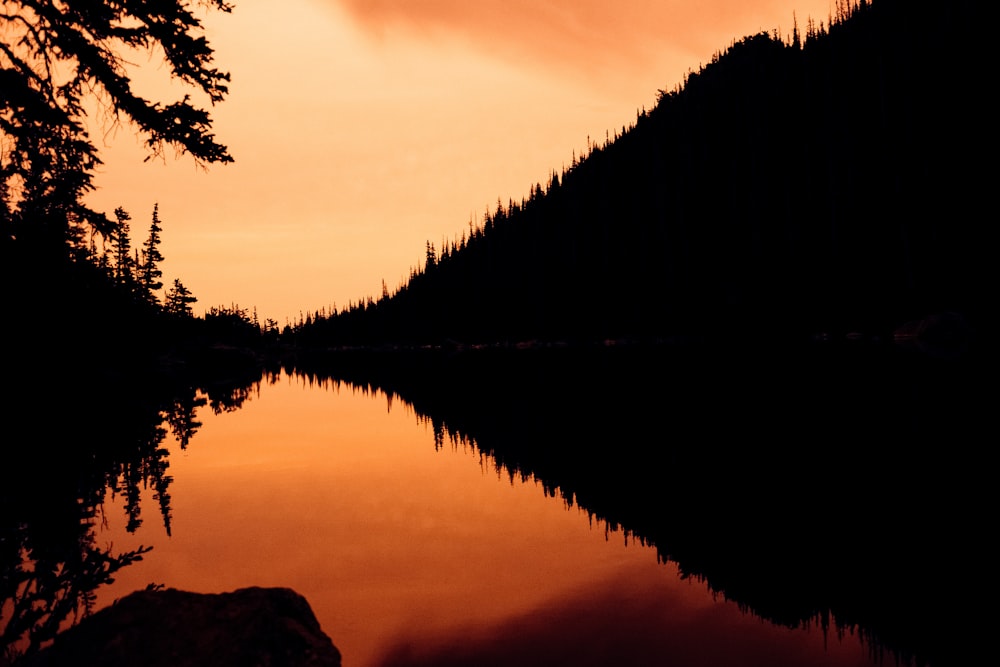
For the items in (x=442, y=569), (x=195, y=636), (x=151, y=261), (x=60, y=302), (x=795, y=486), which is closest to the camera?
(x=195, y=636)

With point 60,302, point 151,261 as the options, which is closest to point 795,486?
point 60,302

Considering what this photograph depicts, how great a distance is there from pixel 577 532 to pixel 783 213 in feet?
370

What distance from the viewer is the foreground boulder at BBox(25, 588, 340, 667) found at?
4004mm

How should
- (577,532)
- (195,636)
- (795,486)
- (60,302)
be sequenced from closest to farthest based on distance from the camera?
(195,636) → (577,532) → (795,486) → (60,302)

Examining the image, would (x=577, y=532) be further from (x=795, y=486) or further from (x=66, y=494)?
(x=66, y=494)

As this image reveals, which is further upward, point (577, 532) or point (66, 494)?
point (66, 494)

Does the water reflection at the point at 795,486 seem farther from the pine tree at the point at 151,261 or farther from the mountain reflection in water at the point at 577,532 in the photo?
the pine tree at the point at 151,261

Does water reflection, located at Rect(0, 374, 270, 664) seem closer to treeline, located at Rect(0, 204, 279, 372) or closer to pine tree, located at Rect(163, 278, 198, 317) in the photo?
treeline, located at Rect(0, 204, 279, 372)

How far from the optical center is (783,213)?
10781 cm

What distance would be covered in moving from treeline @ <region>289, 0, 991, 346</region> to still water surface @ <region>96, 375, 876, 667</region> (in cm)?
5344

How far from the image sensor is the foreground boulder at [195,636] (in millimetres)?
A: 4004

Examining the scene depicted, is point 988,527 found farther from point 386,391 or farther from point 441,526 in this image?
point 386,391

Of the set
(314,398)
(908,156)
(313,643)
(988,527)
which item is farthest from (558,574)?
(908,156)

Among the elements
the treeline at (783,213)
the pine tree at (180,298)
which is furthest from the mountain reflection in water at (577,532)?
the pine tree at (180,298)
